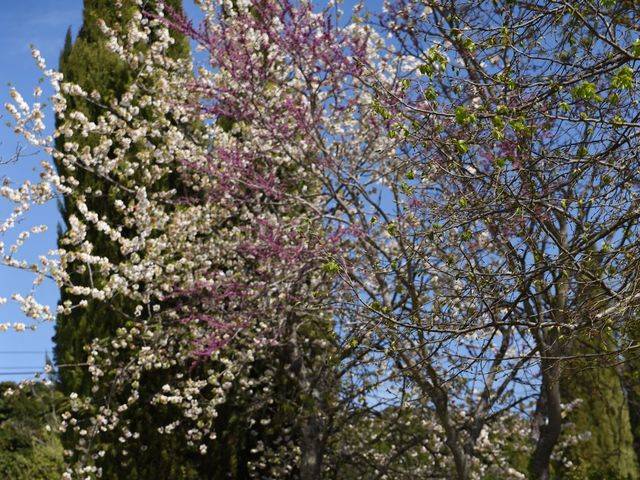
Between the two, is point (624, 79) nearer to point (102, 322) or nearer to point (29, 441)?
point (102, 322)

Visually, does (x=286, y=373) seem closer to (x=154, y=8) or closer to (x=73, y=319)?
(x=73, y=319)

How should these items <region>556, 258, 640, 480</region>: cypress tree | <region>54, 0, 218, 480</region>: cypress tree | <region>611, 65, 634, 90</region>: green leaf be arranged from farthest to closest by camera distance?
<region>556, 258, 640, 480</region>: cypress tree → <region>54, 0, 218, 480</region>: cypress tree → <region>611, 65, 634, 90</region>: green leaf

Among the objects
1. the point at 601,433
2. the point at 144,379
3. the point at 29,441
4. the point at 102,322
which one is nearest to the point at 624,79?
the point at 102,322

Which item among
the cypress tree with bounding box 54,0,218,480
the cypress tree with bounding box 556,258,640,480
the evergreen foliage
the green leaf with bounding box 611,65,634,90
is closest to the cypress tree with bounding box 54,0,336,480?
the cypress tree with bounding box 54,0,218,480

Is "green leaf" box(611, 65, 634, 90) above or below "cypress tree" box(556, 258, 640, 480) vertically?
below

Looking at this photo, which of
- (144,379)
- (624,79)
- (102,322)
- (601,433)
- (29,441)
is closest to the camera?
(624,79)

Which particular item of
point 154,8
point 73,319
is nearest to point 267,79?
point 154,8

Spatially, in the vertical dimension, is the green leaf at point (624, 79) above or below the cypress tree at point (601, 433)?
below

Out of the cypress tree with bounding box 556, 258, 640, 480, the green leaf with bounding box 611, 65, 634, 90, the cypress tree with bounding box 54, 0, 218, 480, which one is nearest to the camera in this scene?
the green leaf with bounding box 611, 65, 634, 90

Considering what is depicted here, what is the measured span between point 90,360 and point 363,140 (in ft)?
13.1

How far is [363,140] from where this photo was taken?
9.62 m

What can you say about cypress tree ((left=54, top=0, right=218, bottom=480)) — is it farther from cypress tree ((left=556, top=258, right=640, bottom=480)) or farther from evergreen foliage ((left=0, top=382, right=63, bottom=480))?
cypress tree ((left=556, top=258, right=640, bottom=480))

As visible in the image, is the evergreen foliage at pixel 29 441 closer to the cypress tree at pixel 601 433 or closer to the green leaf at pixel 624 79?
the green leaf at pixel 624 79

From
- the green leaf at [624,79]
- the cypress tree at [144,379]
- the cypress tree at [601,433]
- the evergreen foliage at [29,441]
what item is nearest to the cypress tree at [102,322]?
the cypress tree at [144,379]
